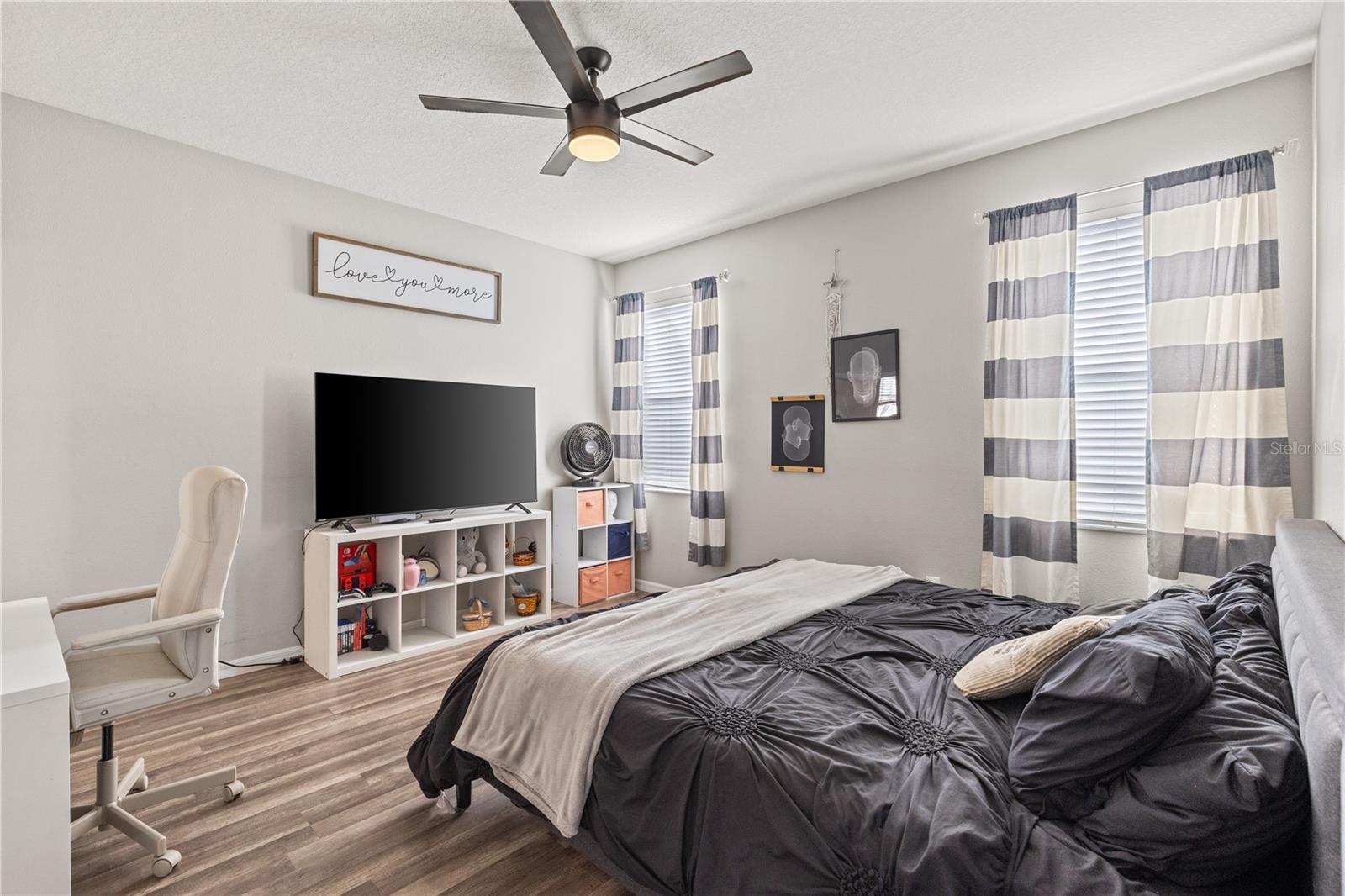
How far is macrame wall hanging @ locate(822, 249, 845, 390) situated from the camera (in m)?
4.12

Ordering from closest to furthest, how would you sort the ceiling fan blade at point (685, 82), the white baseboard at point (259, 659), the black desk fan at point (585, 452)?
the ceiling fan blade at point (685, 82) < the white baseboard at point (259, 659) < the black desk fan at point (585, 452)

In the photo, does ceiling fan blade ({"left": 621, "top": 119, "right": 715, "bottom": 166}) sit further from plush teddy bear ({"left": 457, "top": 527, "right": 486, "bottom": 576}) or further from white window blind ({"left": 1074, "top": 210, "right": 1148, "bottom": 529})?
plush teddy bear ({"left": 457, "top": 527, "right": 486, "bottom": 576})

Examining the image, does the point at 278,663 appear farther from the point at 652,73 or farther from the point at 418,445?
the point at 652,73

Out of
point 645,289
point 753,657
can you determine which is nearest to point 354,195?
point 645,289

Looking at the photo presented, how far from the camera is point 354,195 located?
4.03 m

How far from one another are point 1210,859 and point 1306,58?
10.5 feet

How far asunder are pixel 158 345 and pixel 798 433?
3614 millimetres

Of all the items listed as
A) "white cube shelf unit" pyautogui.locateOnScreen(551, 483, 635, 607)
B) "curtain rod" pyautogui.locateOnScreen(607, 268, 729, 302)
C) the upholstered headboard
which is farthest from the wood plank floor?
"curtain rod" pyautogui.locateOnScreen(607, 268, 729, 302)

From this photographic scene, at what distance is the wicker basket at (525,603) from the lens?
15.0 ft

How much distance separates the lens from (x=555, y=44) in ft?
6.83

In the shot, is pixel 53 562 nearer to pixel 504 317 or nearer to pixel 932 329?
pixel 504 317

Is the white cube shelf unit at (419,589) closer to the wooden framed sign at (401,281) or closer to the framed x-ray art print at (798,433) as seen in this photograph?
the wooden framed sign at (401,281)

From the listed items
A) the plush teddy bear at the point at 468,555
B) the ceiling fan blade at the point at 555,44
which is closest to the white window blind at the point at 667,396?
the plush teddy bear at the point at 468,555

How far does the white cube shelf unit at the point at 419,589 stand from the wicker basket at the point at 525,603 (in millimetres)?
43
